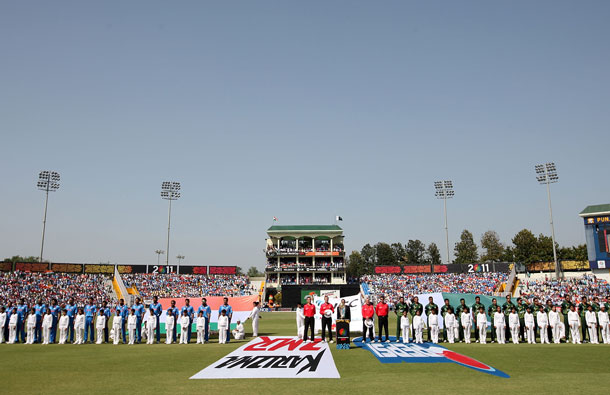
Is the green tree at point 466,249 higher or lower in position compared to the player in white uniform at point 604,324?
higher

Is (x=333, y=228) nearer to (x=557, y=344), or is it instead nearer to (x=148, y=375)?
(x=557, y=344)

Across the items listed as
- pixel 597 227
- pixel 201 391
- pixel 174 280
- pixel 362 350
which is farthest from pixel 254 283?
pixel 201 391

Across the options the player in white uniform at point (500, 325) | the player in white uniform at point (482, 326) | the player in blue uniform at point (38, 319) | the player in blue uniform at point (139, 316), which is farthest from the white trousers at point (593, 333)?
the player in blue uniform at point (38, 319)

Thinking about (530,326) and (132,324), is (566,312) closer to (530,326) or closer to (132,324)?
(530,326)

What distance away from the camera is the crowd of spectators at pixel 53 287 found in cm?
5072

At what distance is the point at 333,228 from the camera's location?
77750 millimetres

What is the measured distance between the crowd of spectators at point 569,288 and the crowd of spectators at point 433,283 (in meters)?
4.73

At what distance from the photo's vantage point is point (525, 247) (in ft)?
298

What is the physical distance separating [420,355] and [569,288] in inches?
1739

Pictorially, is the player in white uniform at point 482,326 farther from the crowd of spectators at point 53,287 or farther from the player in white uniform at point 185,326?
the crowd of spectators at point 53,287

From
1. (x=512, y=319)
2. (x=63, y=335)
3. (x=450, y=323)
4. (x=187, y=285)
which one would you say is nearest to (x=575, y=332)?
(x=512, y=319)

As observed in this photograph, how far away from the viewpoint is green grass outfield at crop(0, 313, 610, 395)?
30.4 ft

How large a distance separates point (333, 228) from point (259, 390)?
6890cm

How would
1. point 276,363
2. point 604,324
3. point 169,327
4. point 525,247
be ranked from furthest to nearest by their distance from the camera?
point 525,247 < point 169,327 < point 604,324 < point 276,363
